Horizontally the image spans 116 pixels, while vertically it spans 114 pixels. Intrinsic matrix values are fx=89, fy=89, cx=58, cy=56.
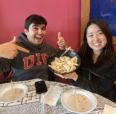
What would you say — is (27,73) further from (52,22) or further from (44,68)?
(52,22)

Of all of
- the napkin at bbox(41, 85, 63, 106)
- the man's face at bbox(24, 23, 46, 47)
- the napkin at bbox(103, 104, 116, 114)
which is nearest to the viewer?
the napkin at bbox(103, 104, 116, 114)

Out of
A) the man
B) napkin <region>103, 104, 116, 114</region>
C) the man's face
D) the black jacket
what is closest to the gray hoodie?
the man

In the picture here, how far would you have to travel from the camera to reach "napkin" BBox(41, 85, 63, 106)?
81 cm

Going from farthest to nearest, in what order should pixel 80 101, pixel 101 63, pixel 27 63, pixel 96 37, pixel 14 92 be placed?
pixel 27 63 → pixel 101 63 → pixel 96 37 → pixel 14 92 → pixel 80 101

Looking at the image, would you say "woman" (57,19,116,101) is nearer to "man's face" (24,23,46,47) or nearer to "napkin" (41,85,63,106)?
"napkin" (41,85,63,106)

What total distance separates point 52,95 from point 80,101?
0.89 feet

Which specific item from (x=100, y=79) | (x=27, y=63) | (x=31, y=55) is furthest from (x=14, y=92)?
(x=100, y=79)

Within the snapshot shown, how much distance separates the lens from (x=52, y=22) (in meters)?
1.59

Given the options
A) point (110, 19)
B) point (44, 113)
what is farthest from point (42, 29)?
point (110, 19)

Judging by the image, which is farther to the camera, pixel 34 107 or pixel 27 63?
pixel 27 63

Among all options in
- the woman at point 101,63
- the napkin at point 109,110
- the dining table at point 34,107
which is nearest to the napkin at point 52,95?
the dining table at point 34,107

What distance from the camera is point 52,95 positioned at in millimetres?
890

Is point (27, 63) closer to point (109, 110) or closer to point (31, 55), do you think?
point (31, 55)

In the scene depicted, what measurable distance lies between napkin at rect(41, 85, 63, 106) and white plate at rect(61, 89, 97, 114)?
3.2 inches
